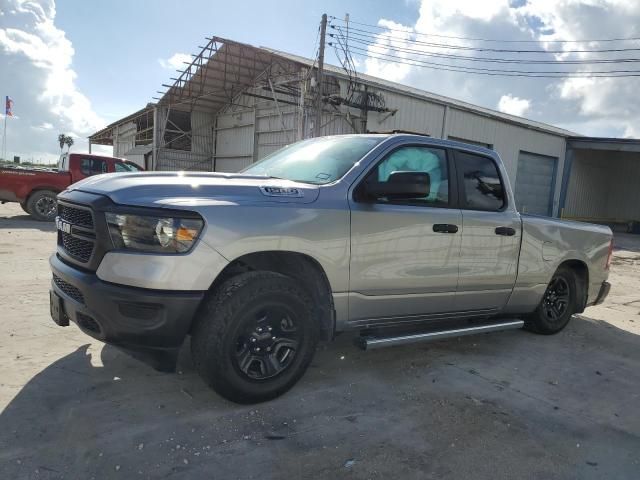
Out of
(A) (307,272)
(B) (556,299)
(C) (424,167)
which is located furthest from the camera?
(B) (556,299)

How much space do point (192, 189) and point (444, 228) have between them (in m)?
2.09

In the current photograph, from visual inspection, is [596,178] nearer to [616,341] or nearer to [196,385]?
[616,341]

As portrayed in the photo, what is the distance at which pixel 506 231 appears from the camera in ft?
15.3

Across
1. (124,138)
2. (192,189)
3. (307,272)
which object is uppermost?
(124,138)

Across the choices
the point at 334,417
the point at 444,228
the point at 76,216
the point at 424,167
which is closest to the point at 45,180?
the point at 76,216

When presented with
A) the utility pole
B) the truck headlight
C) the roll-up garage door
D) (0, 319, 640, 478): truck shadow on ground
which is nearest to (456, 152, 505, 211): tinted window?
(0, 319, 640, 478): truck shadow on ground

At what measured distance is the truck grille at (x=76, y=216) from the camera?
3.15 meters

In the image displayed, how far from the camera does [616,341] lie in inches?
224

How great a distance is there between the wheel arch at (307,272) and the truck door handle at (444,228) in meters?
1.10

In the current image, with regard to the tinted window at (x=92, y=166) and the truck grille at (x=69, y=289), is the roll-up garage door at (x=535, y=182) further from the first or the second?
the truck grille at (x=69, y=289)

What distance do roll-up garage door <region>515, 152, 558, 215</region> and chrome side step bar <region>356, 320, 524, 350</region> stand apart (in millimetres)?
20881

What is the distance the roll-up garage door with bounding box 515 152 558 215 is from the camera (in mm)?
24406

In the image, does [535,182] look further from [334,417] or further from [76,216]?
[76,216]

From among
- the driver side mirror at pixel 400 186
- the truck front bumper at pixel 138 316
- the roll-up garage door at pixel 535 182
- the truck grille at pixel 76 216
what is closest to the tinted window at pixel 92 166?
the truck grille at pixel 76 216
